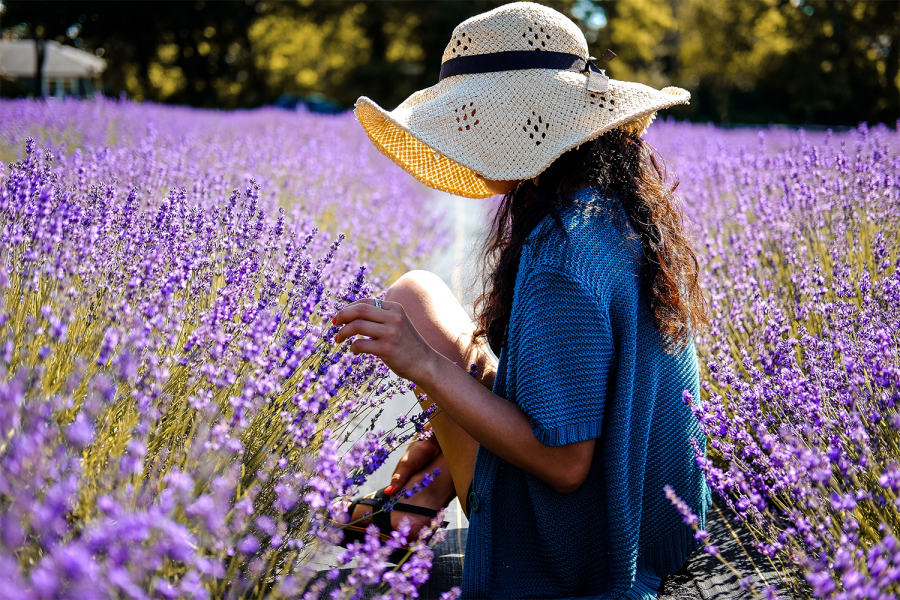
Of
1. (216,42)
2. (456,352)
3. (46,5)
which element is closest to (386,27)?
(216,42)

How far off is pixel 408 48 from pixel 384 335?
34.7 metres

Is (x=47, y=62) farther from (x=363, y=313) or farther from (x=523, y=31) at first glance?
(x=363, y=313)

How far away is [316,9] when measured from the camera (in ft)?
103

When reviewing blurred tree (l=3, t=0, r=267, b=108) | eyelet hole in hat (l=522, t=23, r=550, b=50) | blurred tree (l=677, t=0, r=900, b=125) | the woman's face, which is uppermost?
eyelet hole in hat (l=522, t=23, r=550, b=50)

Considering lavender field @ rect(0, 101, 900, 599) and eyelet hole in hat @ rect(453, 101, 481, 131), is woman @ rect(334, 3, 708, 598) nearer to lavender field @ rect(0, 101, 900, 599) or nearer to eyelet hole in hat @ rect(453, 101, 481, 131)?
eyelet hole in hat @ rect(453, 101, 481, 131)

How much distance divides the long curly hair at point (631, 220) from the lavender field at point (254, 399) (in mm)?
215

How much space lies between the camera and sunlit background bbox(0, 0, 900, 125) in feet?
80.1

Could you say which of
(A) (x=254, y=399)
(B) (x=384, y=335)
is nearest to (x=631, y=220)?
(B) (x=384, y=335)

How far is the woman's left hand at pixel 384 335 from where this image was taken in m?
1.33

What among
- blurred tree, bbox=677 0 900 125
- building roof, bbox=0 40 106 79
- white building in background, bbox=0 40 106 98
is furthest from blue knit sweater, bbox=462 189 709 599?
building roof, bbox=0 40 106 79

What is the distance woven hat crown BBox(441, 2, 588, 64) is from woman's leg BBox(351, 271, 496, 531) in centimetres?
61

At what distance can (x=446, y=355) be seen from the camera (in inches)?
72.4

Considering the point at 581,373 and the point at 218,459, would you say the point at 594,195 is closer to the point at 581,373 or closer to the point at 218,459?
the point at 581,373

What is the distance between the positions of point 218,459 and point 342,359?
0.50 m
